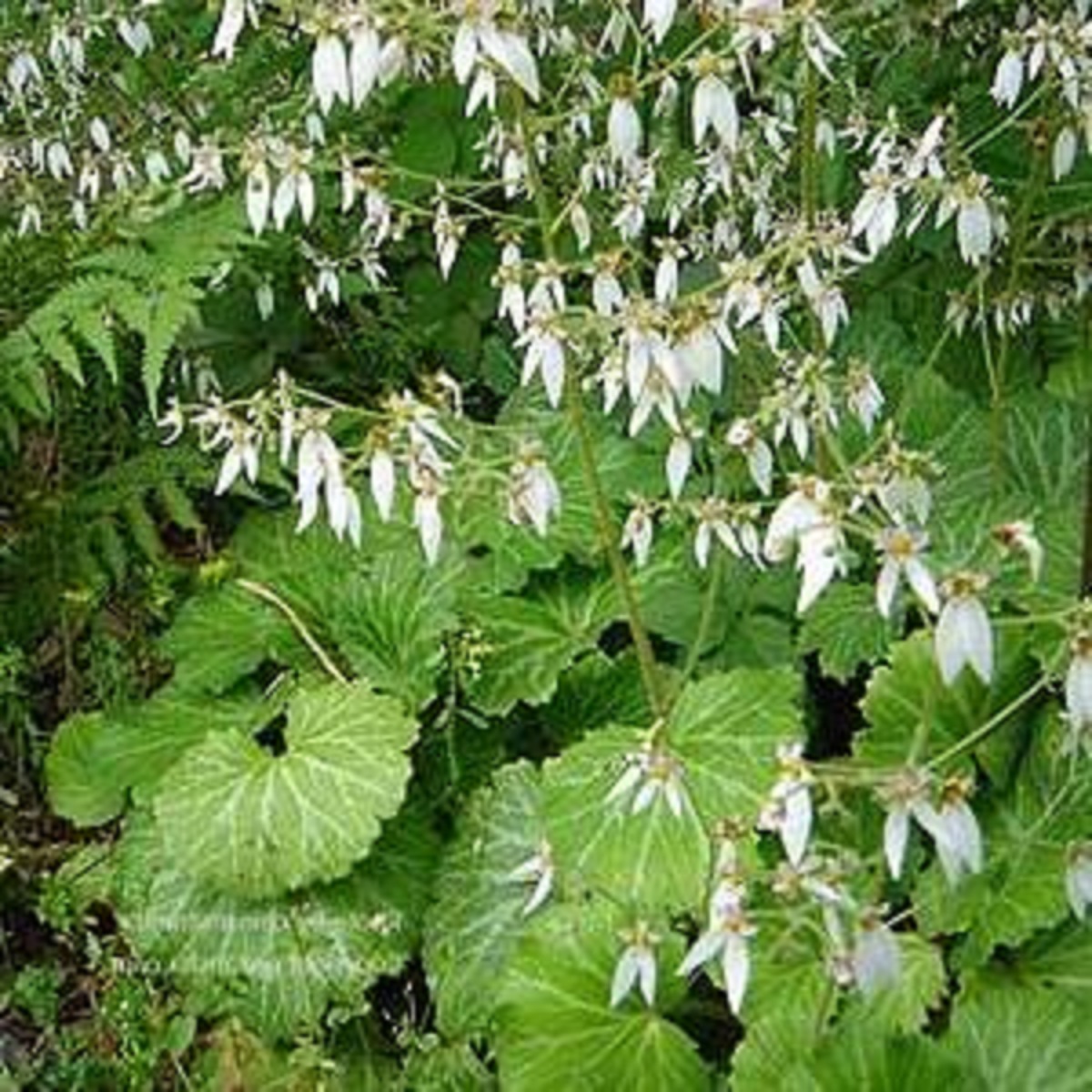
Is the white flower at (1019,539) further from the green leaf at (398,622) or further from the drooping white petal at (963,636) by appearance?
the green leaf at (398,622)

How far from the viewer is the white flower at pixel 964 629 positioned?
182 cm

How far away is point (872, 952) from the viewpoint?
6.53 feet

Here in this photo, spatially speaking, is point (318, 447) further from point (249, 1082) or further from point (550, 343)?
point (249, 1082)

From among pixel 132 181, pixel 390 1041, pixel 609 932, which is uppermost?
pixel 132 181

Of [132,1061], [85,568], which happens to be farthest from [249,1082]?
[85,568]

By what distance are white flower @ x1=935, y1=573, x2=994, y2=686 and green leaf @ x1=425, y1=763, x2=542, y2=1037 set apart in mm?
1155

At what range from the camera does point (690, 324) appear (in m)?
2.23

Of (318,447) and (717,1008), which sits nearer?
(318,447)

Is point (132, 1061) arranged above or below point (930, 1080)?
below

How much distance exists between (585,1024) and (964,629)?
105 centimetres

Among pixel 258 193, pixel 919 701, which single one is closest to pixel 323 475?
pixel 258 193

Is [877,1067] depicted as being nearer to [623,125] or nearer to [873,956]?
[873,956]

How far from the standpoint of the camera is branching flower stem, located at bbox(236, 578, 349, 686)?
3.21 metres

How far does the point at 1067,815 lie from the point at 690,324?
880 mm
